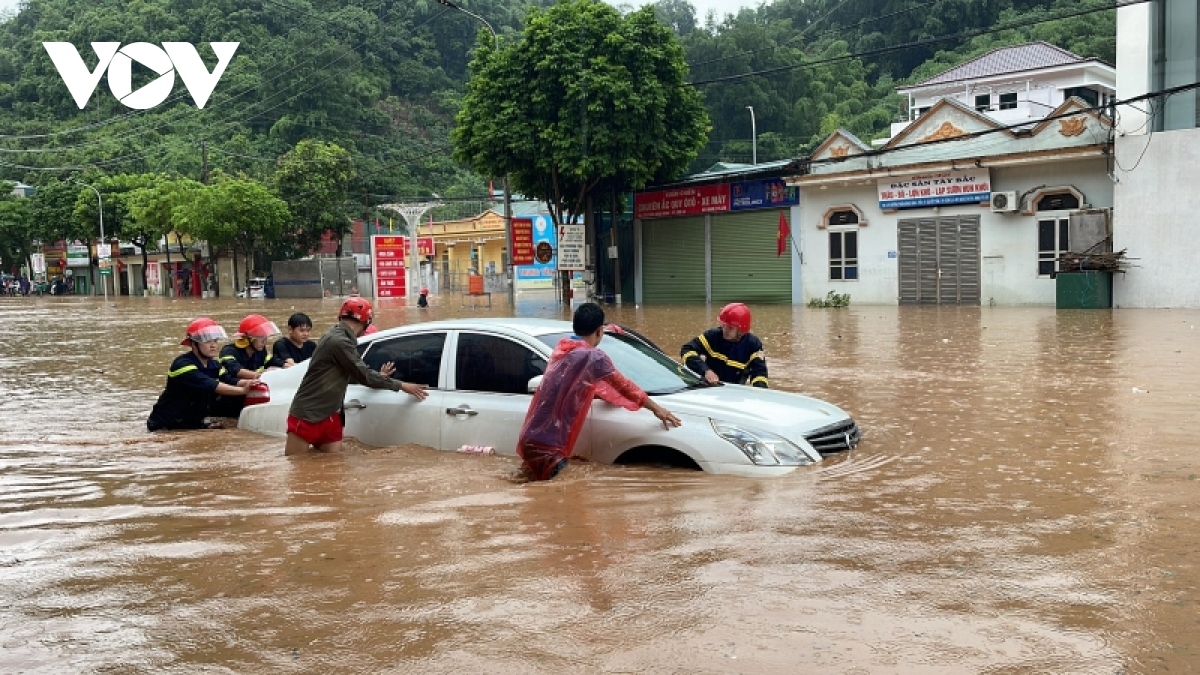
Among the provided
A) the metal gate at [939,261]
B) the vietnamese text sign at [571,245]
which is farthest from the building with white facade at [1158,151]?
the vietnamese text sign at [571,245]

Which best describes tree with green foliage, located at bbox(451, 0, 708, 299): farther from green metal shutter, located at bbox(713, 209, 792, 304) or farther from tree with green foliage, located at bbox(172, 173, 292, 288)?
tree with green foliage, located at bbox(172, 173, 292, 288)

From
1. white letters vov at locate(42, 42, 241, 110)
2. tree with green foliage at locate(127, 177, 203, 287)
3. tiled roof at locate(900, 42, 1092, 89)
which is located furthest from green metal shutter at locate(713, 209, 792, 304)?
white letters vov at locate(42, 42, 241, 110)

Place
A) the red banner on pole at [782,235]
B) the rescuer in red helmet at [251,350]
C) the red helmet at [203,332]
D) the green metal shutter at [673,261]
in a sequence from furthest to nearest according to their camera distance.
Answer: the green metal shutter at [673,261] < the red banner on pole at [782,235] < the rescuer in red helmet at [251,350] < the red helmet at [203,332]

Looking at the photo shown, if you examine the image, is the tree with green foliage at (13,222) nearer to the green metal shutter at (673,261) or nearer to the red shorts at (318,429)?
the green metal shutter at (673,261)

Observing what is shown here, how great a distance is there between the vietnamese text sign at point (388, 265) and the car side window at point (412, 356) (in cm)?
3887

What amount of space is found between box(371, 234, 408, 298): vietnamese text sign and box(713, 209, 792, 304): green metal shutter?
658 inches

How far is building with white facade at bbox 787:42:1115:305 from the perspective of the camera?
2597cm

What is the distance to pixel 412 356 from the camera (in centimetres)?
740

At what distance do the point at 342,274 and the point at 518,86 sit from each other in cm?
2628

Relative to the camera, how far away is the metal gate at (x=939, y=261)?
28.9 metres

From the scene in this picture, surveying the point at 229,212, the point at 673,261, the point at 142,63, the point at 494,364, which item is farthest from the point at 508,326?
the point at 142,63

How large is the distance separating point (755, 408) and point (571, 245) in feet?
86.7

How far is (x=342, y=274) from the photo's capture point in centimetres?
5534

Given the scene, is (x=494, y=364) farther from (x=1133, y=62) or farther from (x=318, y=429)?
(x=1133, y=62)
